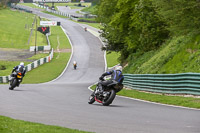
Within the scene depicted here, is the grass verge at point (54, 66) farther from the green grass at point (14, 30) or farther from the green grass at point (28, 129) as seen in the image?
the green grass at point (28, 129)

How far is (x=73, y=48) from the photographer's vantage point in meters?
85.1

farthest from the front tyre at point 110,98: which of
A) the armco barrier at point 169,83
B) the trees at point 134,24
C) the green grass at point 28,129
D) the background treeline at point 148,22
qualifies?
the trees at point 134,24

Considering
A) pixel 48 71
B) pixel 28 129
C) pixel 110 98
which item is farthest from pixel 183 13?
pixel 48 71

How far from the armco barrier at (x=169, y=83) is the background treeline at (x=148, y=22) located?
2.42 meters

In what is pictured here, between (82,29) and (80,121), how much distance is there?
4106 inches

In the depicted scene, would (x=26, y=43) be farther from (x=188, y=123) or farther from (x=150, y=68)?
(x=188, y=123)

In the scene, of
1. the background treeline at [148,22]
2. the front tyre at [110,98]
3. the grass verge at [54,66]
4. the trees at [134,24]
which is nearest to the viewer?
the front tyre at [110,98]

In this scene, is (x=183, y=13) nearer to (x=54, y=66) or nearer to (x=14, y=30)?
(x=54, y=66)

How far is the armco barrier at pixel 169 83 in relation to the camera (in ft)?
60.7

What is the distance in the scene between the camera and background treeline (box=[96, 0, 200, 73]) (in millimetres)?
22528

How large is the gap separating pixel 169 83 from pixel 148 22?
612 inches

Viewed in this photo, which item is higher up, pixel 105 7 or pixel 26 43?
pixel 105 7

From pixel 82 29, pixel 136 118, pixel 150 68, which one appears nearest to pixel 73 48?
pixel 82 29

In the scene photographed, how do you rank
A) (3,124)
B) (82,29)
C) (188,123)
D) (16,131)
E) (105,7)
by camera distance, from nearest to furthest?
(16,131)
(3,124)
(188,123)
(105,7)
(82,29)
